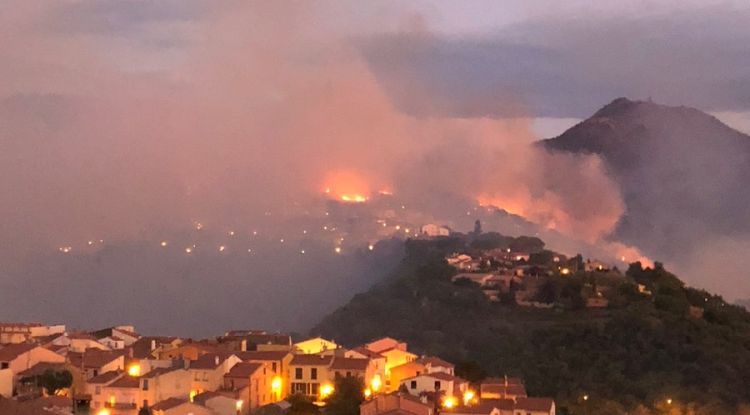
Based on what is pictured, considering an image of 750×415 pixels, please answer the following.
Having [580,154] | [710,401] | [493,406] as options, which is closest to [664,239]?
[580,154]

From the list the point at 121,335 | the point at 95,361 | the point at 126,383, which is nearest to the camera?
the point at 126,383

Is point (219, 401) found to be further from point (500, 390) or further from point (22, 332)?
point (22, 332)

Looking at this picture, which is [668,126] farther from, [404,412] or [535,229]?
[404,412]

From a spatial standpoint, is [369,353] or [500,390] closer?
[500,390]

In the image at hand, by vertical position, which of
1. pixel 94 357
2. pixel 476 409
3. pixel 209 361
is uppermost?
pixel 94 357

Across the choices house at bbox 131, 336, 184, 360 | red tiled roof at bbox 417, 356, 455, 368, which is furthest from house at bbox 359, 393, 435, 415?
house at bbox 131, 336, 184, 360

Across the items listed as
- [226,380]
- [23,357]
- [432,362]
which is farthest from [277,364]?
[23,357]
